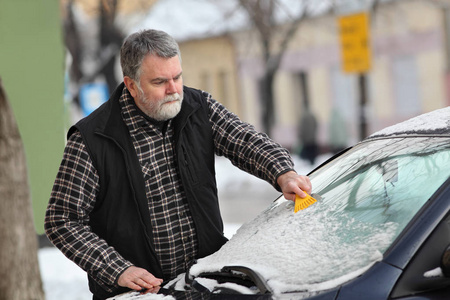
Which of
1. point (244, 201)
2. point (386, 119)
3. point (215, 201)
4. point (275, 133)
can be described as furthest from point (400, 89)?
point (215, 201)

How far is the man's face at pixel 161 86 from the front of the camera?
10.2 ft

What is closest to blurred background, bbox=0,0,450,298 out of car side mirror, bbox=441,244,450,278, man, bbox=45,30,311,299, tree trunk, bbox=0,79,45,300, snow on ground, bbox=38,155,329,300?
snow on ground, bbox=38,155,329,300

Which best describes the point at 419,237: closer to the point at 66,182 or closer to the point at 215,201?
the point at 215,201

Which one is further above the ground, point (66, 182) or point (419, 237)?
point (66, 182)

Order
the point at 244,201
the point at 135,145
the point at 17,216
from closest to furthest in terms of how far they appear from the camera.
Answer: the point at 135,145
the point at 17,216
the point at 244,201

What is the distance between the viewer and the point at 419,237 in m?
2.39

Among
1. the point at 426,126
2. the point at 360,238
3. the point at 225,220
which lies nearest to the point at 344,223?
the point at 360,238

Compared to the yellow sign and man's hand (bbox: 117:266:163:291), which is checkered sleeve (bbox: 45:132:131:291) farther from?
the yellow sign

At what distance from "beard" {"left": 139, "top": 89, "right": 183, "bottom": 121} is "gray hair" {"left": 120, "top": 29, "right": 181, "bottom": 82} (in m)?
0.10

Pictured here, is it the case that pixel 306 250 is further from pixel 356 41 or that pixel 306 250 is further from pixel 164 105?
pixel 356 41

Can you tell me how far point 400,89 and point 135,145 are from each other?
20.2m

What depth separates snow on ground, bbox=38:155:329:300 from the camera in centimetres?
729

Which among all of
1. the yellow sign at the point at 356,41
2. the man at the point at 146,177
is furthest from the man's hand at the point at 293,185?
the yellow sign at the point at 356,41

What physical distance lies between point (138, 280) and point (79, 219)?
0.38 metres
